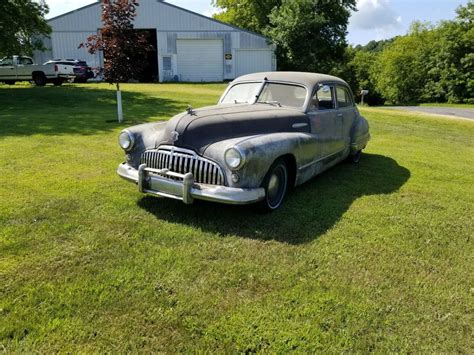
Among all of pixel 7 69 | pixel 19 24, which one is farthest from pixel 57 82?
pixel 19 24

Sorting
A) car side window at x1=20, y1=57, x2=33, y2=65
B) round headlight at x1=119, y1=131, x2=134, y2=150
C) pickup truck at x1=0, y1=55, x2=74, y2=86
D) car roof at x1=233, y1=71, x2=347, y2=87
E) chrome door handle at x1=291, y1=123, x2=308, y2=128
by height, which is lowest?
round headlight at x1=119, y1=131, x2=134, y2=150

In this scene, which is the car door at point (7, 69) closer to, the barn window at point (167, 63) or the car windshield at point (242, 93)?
the barn window at point (167, 63)

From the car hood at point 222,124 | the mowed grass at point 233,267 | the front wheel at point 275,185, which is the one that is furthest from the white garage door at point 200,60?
the front wheel at point 275,185

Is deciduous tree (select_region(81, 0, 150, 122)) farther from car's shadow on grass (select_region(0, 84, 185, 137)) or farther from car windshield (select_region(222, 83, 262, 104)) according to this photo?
car windshield (select_region(222, 83, 262, 104))

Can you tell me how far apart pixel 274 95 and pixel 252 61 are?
28275 mm

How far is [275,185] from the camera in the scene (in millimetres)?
4797

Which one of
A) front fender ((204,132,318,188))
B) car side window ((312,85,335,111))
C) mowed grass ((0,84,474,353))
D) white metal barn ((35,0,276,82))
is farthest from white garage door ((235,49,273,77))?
front fender ((204,132,318,188))

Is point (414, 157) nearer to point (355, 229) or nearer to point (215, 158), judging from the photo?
point (355, 229)

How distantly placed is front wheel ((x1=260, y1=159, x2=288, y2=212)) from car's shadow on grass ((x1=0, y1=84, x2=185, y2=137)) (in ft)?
20.7

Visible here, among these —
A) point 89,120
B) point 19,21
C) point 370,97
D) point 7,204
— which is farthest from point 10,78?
point 370,97

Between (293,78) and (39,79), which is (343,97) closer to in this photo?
(293,78)

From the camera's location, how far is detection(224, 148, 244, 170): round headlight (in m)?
4.08

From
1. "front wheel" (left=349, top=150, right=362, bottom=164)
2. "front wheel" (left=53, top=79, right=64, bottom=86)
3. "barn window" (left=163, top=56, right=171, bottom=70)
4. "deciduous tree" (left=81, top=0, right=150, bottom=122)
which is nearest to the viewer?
"front wheel" (left=349, top=150, right=362, bottom=164)

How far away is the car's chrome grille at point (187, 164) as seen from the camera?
4258mm
